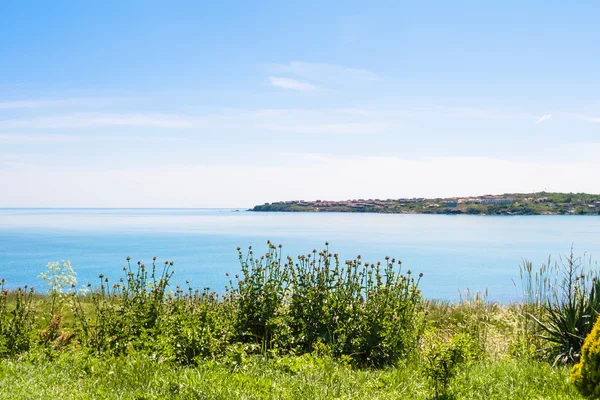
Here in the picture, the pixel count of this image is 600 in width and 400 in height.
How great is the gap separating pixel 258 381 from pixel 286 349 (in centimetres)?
176

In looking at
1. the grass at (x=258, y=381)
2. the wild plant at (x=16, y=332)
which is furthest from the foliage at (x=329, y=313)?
the wild plant at (x=16, y=332)

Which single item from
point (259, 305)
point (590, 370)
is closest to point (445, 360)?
point (590, 370)

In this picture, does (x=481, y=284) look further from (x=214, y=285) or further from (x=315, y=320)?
(x=315, y=320)

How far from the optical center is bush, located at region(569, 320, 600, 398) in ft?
14.4

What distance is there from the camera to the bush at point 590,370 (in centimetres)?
439

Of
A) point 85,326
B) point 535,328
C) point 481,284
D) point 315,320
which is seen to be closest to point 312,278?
point 315,320

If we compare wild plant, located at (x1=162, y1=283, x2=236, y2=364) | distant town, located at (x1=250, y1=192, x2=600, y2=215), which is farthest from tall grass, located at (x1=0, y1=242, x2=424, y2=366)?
distant town, located at (x1=250, y1=192, x2=600, y2=215)

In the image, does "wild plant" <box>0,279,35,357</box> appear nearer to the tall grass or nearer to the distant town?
the tall grass

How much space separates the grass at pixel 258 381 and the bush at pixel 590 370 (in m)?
1.01

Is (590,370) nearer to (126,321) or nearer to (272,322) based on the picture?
(272,322)

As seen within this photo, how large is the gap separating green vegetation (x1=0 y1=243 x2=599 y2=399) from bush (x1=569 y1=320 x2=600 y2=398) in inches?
40.0

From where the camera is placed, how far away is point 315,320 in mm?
7602

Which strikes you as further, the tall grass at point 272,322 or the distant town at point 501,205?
the distant town at point 501,205

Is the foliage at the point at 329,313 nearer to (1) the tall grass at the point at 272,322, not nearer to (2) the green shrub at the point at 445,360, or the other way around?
(1) the tall grass at the point at 272,322
